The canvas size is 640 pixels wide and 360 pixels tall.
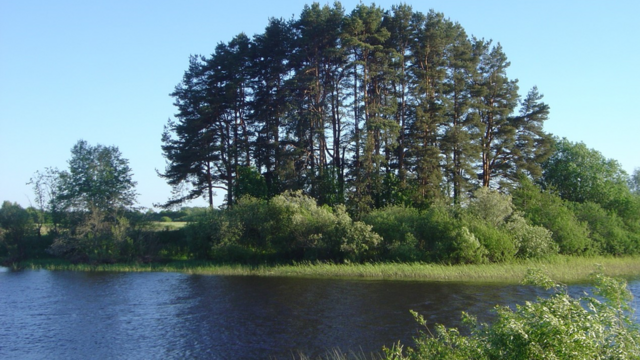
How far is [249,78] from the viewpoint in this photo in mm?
51281

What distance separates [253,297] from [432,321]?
1093 cm

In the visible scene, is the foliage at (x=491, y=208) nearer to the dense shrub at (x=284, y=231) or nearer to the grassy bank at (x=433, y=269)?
the grassy bank at (x=433, y=269)

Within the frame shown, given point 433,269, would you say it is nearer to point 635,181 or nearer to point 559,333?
point 559,333

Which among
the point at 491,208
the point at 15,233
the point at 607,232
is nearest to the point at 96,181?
the point at 15,233

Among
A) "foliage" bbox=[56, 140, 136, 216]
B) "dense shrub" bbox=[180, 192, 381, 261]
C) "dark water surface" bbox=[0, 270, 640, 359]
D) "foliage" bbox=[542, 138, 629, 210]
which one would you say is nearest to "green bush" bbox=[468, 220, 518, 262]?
"dense shrub" bbox=[180, 192, 381, 261]

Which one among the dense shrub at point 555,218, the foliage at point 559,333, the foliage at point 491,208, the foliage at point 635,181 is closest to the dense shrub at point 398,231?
the foliage at point 491,208

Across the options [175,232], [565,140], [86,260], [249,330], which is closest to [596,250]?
[565,140]

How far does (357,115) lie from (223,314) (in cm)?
2704

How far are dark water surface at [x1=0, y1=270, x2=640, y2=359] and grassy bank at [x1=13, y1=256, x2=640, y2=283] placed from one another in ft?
8.35

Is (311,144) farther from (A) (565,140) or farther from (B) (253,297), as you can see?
(A) (565,140)

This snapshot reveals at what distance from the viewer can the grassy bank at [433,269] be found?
32625 mm

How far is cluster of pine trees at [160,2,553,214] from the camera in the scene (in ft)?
145

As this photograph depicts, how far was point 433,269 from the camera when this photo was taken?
3378 cm

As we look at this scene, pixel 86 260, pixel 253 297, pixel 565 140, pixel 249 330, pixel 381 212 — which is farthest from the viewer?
pixel 565 140
